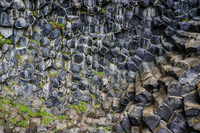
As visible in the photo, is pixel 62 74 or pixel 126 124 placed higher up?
pixel 62 74

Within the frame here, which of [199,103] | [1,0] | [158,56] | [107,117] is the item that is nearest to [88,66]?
[107,117]

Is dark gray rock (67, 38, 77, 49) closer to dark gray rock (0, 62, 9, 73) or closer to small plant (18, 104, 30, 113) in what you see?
dark gray rock (0, 62, 9, 73)

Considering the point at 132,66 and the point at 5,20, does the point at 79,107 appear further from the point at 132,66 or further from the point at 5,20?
the point at 5,20

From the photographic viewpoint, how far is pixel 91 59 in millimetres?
6020

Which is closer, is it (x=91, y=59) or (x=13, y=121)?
(x=13, y=121)

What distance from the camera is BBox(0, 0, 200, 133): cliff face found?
494 cm

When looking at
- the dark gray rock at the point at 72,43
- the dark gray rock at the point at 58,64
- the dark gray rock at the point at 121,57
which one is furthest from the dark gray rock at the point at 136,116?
the dark gray rock at the point at 72,43

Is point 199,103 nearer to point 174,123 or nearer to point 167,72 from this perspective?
point 174,123

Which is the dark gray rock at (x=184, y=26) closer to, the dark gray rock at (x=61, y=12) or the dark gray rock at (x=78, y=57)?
the dark gray rock at (x=78, y=57)

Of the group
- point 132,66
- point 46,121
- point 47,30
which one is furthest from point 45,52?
point 132,66

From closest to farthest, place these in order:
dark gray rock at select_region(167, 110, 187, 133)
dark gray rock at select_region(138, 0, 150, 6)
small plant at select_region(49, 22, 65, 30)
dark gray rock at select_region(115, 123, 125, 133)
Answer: dark gray rock at select_region(167, 110, 187, 133), dark gray rock at select_region(115, 123, 125, 133), small plant at select_region(49, 22, 65, 30), dark gray rock at select_region(138, 0, 150, 6)

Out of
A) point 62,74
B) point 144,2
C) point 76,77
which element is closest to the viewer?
point 62,74

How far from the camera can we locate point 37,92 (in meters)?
5.49

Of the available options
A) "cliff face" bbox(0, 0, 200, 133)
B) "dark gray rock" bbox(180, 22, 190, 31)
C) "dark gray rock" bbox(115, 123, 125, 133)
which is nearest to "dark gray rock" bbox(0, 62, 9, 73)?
"cliff face" bbox(0, 0, 200, 133)
